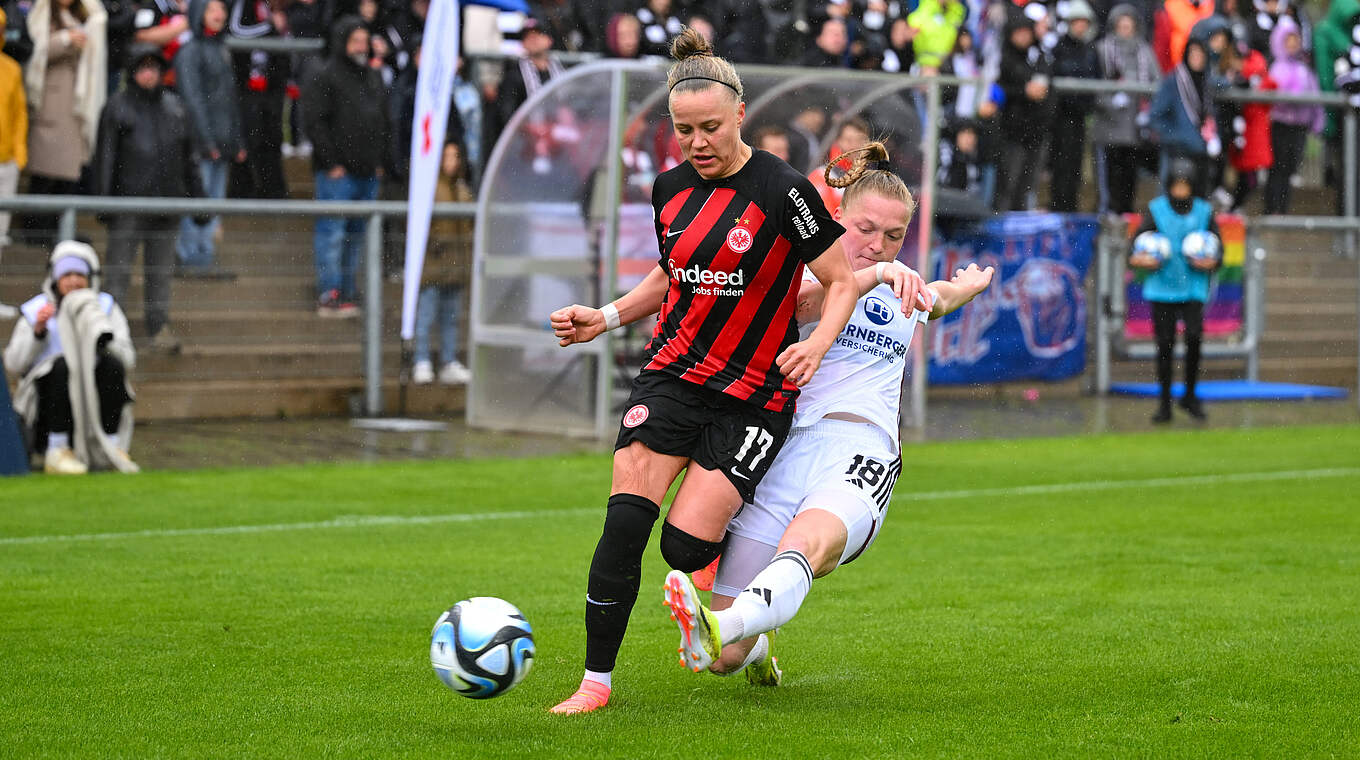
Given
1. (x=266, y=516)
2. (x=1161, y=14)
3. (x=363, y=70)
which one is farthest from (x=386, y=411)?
(x=1161, y=14)

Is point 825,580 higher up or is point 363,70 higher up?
point 363,70

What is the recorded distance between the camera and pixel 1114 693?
557 cm

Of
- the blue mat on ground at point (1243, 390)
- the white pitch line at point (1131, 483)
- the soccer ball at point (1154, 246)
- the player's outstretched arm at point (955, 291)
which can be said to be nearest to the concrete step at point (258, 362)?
the white pitch line at point (1131, 483)

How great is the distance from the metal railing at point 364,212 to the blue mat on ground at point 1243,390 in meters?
6.93

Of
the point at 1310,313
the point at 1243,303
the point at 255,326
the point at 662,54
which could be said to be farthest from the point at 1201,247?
the point at 255,326

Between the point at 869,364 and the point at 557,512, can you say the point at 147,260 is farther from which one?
the point at 869,364

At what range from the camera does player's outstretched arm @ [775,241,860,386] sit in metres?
4.89

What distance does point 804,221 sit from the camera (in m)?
5.03

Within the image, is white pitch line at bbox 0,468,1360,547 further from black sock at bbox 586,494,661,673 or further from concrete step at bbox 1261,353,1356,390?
concrete step at bbox 1261,353,1356,390

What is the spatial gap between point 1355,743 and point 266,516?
6.39 meters

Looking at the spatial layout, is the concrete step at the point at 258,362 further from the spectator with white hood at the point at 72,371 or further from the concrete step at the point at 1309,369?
the concrete step at the point at 1309,369

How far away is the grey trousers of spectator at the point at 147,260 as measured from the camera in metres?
12.8

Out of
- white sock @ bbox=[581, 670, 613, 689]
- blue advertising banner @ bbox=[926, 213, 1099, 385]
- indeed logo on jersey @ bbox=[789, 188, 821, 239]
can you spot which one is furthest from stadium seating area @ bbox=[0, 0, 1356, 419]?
indeed logo on jersey @ bbox=[789, 188, 821, 239]

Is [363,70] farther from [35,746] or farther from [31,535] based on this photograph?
[35,746]
